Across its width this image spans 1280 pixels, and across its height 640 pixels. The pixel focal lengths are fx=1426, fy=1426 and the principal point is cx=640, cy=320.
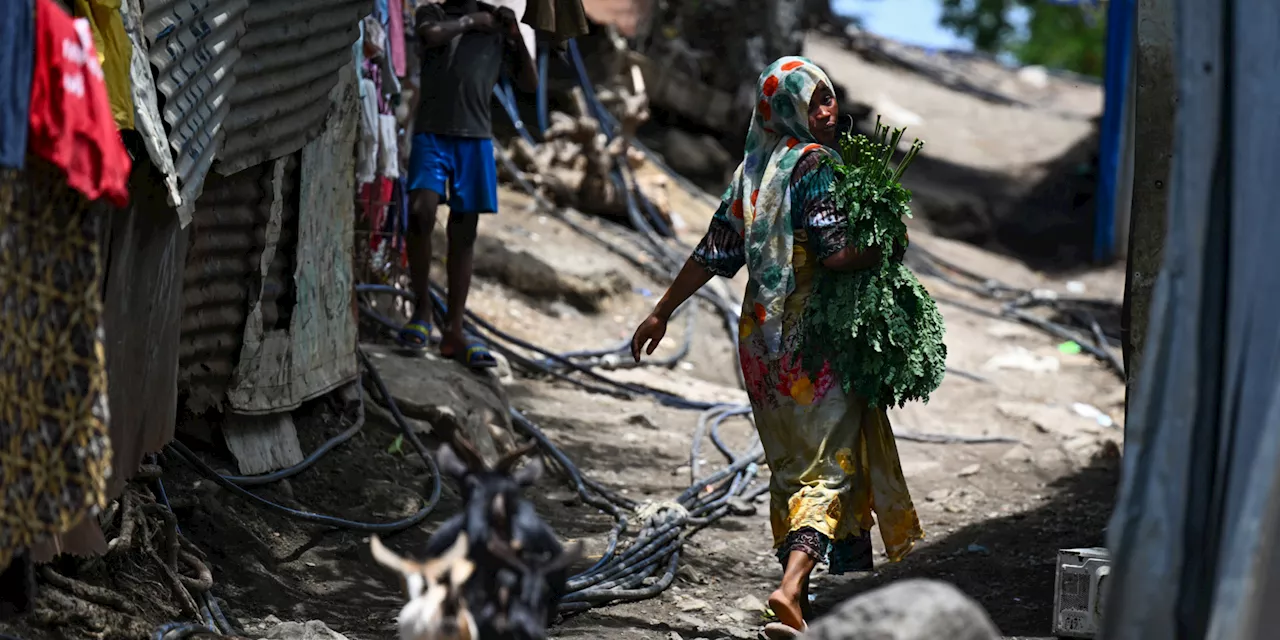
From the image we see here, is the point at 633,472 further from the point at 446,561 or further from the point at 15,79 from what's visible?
the point at 15,79

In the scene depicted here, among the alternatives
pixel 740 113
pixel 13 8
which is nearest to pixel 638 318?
pixel 740 113

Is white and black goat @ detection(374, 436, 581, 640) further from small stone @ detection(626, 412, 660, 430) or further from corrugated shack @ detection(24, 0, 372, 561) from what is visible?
small stone @ detection(626, 412, 660, 430)

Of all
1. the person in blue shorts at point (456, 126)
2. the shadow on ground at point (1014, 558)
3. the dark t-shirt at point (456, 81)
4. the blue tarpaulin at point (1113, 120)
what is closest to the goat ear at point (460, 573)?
the shadow on ground at point (1014, 558)

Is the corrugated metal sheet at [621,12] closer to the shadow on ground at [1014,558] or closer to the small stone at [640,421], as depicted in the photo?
the small stone at [640,421]

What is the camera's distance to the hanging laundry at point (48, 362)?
9.70 ft

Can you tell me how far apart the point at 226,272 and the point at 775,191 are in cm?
203

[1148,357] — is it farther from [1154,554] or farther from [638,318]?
[638,318]

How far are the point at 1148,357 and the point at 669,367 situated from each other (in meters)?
6.53

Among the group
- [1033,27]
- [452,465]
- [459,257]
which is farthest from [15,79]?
[1033,27]

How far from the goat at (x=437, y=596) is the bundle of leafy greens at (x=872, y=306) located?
1889mm

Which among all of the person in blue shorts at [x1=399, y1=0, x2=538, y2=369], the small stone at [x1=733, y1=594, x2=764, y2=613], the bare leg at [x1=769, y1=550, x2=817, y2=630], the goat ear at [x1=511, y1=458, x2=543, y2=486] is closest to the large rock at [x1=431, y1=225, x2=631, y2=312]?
the person in blue shorts at [x1=399, y1=0, x2=538, y2=369]

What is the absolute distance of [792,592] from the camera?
4.31 metres

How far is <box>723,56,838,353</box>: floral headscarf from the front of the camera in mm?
4465

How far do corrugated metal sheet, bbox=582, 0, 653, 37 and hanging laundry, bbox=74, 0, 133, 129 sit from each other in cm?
887
